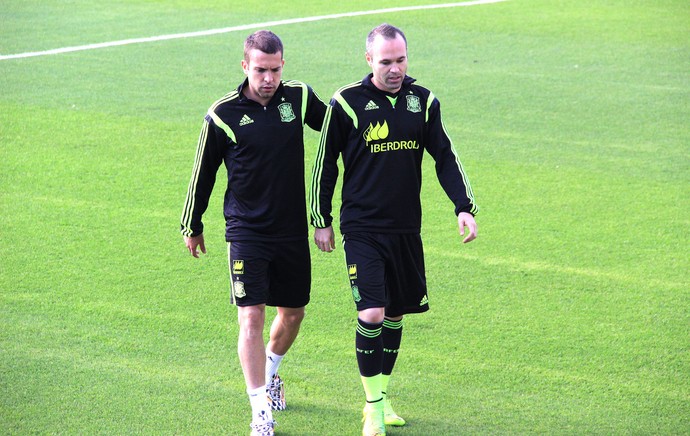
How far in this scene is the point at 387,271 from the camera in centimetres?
515

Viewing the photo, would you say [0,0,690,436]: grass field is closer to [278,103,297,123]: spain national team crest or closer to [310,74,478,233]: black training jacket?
[310,74,478,233]: black training jacket

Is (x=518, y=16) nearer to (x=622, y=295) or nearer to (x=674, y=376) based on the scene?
(x=622, y=295)

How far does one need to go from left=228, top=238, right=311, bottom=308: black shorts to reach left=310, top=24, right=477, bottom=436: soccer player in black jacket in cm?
18

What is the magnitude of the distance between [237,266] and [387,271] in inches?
31.6

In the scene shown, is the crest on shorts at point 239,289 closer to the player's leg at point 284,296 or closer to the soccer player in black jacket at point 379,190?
the player's leg at point 284,296

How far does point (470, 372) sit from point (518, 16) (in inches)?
453

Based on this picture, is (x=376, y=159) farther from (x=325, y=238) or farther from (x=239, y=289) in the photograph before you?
(x=239, y=289)

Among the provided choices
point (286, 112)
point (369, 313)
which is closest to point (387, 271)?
point (369, 313)

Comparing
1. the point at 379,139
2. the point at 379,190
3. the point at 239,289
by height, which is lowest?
the point at 239,289

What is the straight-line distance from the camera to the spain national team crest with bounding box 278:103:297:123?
16.8ft

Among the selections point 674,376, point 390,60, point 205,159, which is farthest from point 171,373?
point 674,376

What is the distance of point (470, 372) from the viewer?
5836 millimetres

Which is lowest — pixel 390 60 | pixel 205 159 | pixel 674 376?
pixel 674 376

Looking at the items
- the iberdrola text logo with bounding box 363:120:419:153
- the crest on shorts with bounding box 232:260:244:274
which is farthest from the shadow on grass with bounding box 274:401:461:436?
the iberdrola text logo with bounding box 363:120:419:153
